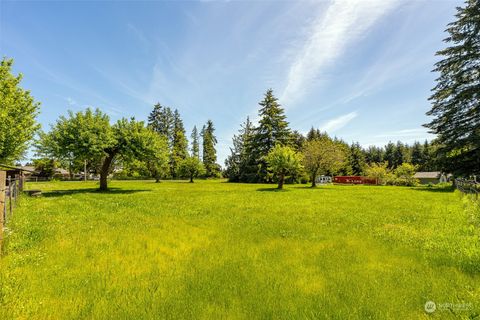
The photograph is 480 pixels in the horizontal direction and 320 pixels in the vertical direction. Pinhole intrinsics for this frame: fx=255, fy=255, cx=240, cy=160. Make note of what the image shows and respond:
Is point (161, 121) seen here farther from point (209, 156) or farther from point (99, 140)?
point (99, 140)

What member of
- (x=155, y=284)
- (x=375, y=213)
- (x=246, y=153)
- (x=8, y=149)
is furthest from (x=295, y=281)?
(x=246, y=153)

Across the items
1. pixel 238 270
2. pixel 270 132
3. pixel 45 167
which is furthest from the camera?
pixel 45 167

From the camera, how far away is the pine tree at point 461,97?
2617 cm

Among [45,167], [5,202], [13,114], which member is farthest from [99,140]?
[45,167]

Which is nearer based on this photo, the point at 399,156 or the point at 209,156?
the point at 209,156

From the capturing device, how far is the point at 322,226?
35.7 ft

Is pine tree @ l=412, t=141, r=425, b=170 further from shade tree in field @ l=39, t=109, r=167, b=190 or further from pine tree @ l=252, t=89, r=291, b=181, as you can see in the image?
shade tree in field @ l=39, t=109, r=167, b=190

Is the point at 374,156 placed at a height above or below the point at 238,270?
above

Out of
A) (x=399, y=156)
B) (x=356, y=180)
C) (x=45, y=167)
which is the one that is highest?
(x=399, y=156)

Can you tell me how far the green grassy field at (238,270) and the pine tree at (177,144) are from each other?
65.5 metres

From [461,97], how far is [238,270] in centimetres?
3260

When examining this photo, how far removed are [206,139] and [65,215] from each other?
2992 inches

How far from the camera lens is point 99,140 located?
25.1 meters

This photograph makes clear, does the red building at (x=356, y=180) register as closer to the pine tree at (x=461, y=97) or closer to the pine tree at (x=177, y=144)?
the pine tree at (x=461, y=97)
